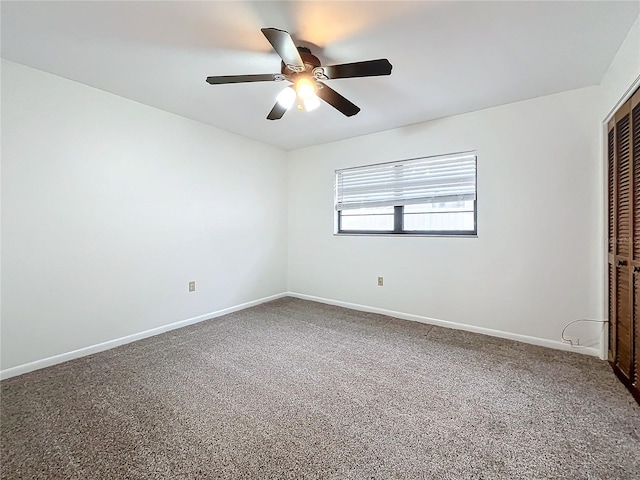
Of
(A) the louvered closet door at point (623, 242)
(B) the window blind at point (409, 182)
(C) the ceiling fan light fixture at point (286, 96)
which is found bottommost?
(A) the louvered closet door at point (623, 242)

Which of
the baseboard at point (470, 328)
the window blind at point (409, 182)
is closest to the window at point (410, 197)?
the window blind at point (409, 182)

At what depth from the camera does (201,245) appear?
3.33 meters

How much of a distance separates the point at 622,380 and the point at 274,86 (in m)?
3.41

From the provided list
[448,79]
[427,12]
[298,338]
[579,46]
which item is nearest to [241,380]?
[298,338]

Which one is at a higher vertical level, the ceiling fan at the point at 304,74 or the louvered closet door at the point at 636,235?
the ceiling fan at the point at 304,74

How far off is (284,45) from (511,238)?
2620 mm

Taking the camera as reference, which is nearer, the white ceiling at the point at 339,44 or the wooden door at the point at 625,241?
the white ceiling at the point at 339,44

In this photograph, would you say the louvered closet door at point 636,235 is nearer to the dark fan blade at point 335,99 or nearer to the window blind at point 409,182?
the window blind at point 409,182

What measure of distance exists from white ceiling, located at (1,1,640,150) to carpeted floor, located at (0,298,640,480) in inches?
89.6

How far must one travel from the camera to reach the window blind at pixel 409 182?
10.0 ft

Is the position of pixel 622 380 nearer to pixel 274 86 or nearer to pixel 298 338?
pixel 298 338

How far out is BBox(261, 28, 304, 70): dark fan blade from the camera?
137cm

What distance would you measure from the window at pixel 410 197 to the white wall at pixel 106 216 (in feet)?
4.87

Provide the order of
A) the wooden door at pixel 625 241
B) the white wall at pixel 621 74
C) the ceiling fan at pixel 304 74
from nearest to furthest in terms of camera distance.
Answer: the ceiling fan at pixel 304 74
the white wall at pixel 621 74
the wooden door at pixel 625 241
